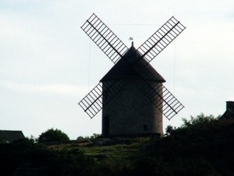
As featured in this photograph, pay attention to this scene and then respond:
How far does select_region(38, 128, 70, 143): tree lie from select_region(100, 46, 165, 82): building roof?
13.8 meters

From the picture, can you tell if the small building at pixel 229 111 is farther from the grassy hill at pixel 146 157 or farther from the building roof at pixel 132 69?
the grassy hill at pixel 146 157

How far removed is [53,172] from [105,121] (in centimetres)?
1720

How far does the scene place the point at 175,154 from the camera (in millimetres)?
52562

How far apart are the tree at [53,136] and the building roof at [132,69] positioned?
13796 mm

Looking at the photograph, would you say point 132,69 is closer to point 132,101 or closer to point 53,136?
point 132,101

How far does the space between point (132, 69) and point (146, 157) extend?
18.5 meters

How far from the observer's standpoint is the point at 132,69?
221ft

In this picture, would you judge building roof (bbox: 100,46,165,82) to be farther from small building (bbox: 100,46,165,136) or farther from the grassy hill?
the grassy hill

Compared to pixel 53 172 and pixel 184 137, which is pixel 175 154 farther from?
pixel 53 172

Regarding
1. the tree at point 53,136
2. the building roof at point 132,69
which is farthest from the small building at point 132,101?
the tree at point 53,136

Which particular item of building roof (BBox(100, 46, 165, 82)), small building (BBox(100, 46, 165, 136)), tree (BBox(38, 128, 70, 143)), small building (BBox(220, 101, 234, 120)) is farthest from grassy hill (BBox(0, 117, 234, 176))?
tree (BBox(38, 128, 70, 143))

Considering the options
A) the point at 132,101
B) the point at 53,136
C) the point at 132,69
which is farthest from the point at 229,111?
the point at 53,136

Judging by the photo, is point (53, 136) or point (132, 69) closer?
point (132, 69)

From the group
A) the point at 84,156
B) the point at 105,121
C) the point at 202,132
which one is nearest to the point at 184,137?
the point at 202,132
